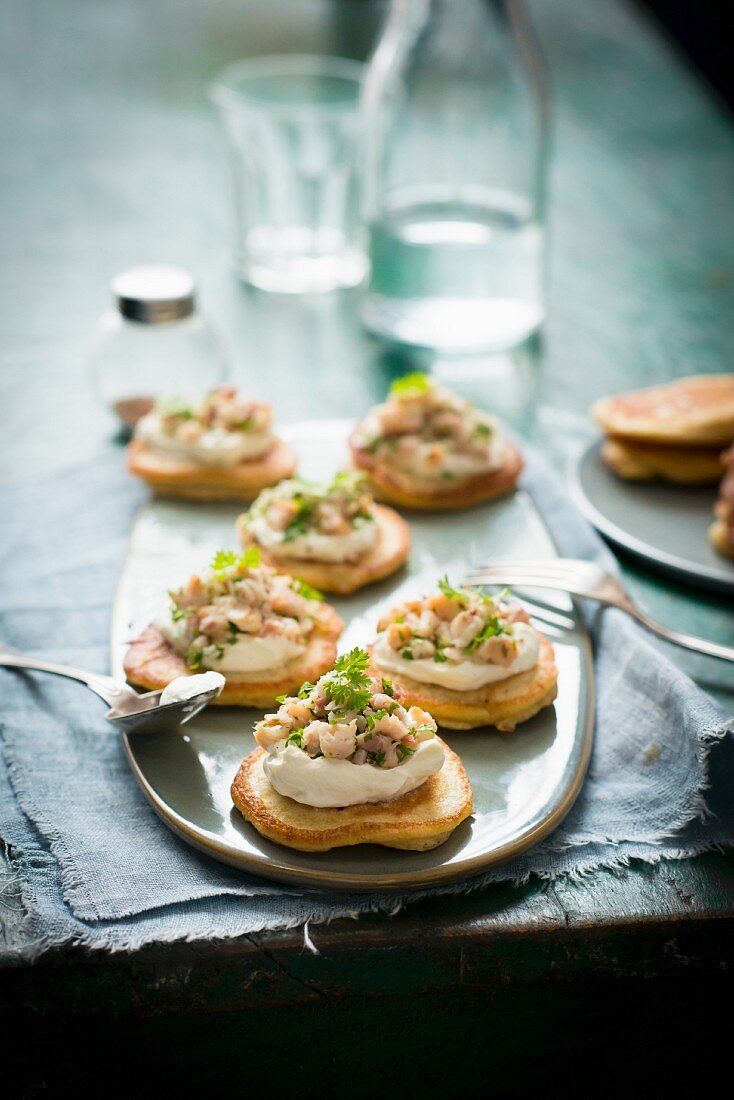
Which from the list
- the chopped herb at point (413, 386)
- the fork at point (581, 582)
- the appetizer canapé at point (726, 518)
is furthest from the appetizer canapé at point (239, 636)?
the appetizer canapé at point (726, 518)

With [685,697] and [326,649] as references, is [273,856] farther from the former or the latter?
[685,697]

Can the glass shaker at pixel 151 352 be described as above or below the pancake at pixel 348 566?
above

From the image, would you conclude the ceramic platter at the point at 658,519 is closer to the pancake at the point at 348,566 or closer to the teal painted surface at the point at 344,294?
the teal painted surface at the point at 344,294

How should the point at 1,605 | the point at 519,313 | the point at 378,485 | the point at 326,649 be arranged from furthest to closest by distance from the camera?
the point at 519,313, the point at 378,485, the point at 1,605, the point at 326,649

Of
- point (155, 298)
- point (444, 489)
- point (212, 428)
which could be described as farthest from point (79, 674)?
point (155, 298)

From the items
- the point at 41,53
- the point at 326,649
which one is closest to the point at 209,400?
the point at 326,649
